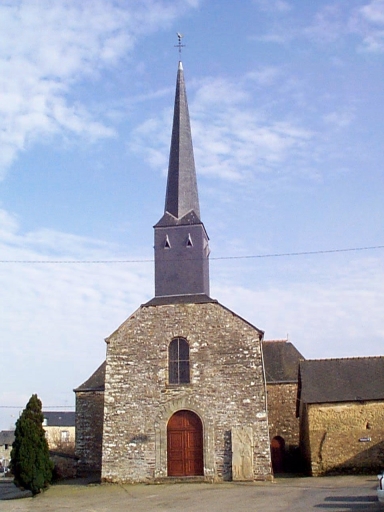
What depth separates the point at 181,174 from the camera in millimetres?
25250

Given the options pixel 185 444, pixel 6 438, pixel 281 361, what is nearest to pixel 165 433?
pixel 185 444

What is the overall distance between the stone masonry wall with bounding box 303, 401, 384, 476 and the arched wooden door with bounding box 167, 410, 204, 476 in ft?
13.4

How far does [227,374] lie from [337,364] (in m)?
5.03

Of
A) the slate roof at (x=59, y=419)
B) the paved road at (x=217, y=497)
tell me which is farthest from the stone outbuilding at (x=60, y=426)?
the paved road at (x=217, y=497)

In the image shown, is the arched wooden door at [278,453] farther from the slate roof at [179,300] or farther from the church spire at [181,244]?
the slate roof at [179,300]

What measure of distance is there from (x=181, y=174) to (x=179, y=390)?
9.43 meters

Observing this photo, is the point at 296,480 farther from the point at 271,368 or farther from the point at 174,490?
the point at 271,368

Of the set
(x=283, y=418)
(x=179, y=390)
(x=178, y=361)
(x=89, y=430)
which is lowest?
(x=89, y=430)

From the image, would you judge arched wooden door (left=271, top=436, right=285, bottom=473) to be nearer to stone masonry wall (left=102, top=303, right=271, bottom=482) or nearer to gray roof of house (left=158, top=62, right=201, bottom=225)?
stone masonry wall (left=102, top=303, right=271, bottom=482)

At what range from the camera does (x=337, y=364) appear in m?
23.1

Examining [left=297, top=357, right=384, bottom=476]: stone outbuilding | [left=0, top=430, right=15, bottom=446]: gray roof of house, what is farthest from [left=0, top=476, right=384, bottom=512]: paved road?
[left=0, top=430, right=15, bottom=446]: gray roof of house

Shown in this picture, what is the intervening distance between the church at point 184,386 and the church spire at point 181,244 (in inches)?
1.6

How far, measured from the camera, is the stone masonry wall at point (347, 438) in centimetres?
2039

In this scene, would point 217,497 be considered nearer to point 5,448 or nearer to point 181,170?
point 181,170
